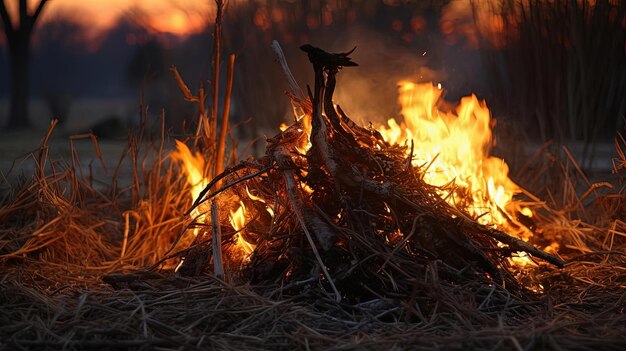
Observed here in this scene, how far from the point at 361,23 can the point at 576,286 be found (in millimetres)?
3983

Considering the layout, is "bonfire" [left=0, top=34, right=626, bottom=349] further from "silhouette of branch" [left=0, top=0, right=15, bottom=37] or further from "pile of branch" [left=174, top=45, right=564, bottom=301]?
"silhouette of branch" [left=0, top=0, right=15, bottom=37]

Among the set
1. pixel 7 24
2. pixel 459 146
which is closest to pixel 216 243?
pixel 459 146

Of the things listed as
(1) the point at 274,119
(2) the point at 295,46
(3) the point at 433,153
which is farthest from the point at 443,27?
(3) the point at 433,153

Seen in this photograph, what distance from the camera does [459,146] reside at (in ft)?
12.2

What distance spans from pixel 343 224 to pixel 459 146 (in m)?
1.11

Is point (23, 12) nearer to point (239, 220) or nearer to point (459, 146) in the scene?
point (239, 220)

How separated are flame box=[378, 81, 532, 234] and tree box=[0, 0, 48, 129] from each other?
31.8 feet

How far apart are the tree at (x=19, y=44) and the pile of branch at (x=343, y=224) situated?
Answer: 9.80 m

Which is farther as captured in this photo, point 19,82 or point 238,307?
point 19,82

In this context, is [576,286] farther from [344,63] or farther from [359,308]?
[344,63]

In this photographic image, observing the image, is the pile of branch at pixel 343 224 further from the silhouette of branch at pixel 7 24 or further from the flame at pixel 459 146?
the silhouette of branch at pixel 7 24

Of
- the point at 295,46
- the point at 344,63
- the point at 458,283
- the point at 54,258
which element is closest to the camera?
the point at 458,283

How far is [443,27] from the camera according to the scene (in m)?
6.23

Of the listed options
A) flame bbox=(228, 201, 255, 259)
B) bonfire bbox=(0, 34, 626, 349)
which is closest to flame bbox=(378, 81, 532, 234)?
bonfire bbox=(0, 34, 626, 349)
